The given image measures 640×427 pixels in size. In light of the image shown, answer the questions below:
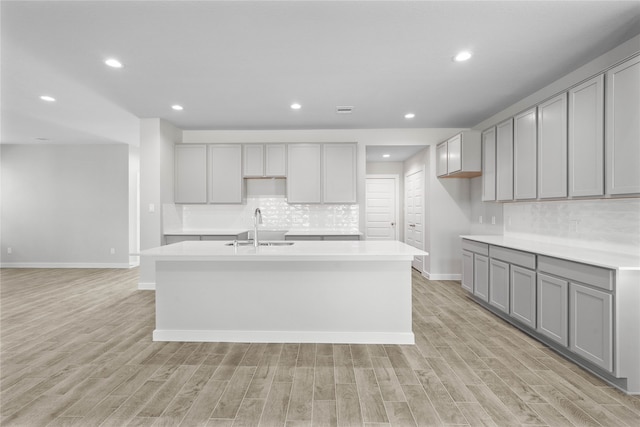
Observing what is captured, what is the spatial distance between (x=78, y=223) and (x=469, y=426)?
26.3 feet

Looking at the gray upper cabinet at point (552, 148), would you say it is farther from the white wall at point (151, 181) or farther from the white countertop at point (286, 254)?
the white wall at point (151, 181)

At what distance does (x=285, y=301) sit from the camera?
298 cm

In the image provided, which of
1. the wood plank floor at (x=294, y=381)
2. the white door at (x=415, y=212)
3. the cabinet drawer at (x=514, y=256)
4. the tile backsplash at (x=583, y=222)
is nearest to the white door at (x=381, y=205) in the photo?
the white door at (x=415, y=212)

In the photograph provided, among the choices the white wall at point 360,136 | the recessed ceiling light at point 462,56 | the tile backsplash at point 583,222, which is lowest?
the tile backsplash at point 583,222

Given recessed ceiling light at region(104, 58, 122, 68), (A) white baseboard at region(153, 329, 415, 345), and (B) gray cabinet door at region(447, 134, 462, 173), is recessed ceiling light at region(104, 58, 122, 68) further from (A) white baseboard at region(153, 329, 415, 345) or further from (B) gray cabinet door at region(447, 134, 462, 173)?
(B) gray cabinet door at region(447, 134, 462, 173)

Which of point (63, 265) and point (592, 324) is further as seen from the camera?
point (63, 265)

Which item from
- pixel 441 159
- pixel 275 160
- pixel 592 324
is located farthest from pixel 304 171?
pixel 592 324

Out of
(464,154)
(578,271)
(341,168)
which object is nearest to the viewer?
(578,271)

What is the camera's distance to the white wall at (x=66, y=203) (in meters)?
6.76

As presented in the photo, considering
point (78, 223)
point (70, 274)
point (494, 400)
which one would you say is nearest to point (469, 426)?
point (494, 400)

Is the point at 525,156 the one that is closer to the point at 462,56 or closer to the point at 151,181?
the point at 462,56

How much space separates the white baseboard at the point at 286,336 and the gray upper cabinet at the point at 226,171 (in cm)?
273

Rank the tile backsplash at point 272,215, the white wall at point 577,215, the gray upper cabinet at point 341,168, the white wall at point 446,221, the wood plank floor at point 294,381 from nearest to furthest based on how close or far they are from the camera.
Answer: the wood plank floor at point 294,381 → the white wall at point 577,215 → the gray upper cabinet at point 341,168 → the white wall at point 446,221 → the tile backsplash at point 272,215

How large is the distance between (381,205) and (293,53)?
17.0 ft
